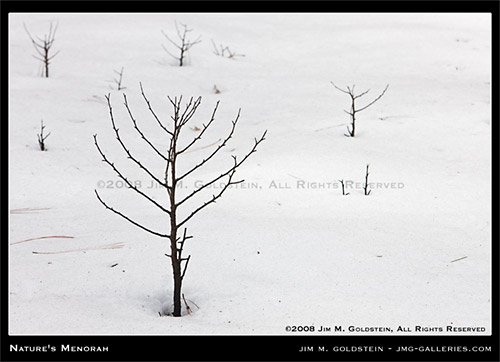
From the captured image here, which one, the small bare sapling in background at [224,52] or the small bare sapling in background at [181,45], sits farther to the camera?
the small bare sapling in background at [224,52]

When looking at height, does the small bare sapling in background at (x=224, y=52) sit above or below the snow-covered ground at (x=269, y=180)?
above

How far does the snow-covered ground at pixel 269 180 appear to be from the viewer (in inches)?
79.8

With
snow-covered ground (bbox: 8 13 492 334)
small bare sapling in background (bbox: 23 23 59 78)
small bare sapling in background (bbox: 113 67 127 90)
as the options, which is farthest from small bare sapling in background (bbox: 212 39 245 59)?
small bare sapling in background (bbox: 23 23 59 78)

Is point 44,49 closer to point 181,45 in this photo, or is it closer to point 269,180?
point 181,45

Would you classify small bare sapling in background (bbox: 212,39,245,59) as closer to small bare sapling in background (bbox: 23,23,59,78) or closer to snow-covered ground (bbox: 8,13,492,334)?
snow-covered ground (bbox: 8,13,492,334)

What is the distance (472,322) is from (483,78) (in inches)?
137

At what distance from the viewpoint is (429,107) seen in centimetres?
420

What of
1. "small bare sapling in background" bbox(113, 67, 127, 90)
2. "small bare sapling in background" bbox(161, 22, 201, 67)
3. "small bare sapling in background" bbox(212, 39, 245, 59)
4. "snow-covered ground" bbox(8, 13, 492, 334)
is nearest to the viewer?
"snow-covered ground" bbox(8, 13, 492, 334)

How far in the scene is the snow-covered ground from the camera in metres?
2.03

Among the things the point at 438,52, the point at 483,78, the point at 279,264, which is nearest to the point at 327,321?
the point at 279,264

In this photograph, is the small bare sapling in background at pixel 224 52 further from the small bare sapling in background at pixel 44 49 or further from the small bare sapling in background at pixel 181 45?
the small bare sapling in background at pixel 44 49

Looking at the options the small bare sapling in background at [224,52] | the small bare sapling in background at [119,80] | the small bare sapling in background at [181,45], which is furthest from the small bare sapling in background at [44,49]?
the small bare sapling in background at [224,52]

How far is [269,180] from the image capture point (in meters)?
3.17
